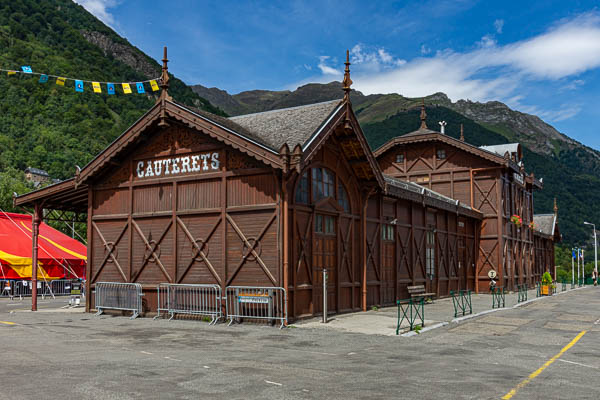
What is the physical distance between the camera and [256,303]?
17.2m

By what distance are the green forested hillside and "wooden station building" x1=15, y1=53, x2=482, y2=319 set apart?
77.3 meters

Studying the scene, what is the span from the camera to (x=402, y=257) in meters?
25.8

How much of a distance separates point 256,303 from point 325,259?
129 inches

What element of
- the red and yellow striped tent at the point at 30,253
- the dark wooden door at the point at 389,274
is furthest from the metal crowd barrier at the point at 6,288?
the dark wooden door at the point at 389,274

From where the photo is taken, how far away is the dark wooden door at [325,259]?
18.8m

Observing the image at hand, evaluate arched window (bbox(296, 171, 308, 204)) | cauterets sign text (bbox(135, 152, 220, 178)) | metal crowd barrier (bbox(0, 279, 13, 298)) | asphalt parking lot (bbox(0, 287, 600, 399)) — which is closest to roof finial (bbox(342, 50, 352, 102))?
arched window (bbox(296, 171, 308, 204))

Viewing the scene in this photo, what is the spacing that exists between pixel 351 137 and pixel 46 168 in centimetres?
9718

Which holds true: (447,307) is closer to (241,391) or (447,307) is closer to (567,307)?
(567,307)

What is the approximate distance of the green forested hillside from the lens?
103938 mm

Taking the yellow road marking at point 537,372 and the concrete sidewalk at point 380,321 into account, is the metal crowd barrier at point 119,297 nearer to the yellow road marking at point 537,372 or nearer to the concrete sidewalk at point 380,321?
the concrete sidewalk at point 380,321

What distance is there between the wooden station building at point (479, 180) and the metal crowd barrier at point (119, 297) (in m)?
22.8

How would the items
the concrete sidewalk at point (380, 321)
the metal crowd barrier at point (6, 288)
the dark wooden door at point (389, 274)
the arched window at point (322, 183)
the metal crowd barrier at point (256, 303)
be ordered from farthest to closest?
the metal crowd barrier at point (6, 288) < the dark wooden door at point (389, 274) < the arched window at point (322, 183) < the metal crowd barrier at point (256, 303) < the concrete sidewalk at point (380, 321)

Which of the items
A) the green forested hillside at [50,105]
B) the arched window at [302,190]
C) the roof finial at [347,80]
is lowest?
the arched window at [302,190]

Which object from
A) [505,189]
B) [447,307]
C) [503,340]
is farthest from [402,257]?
[505,189]
